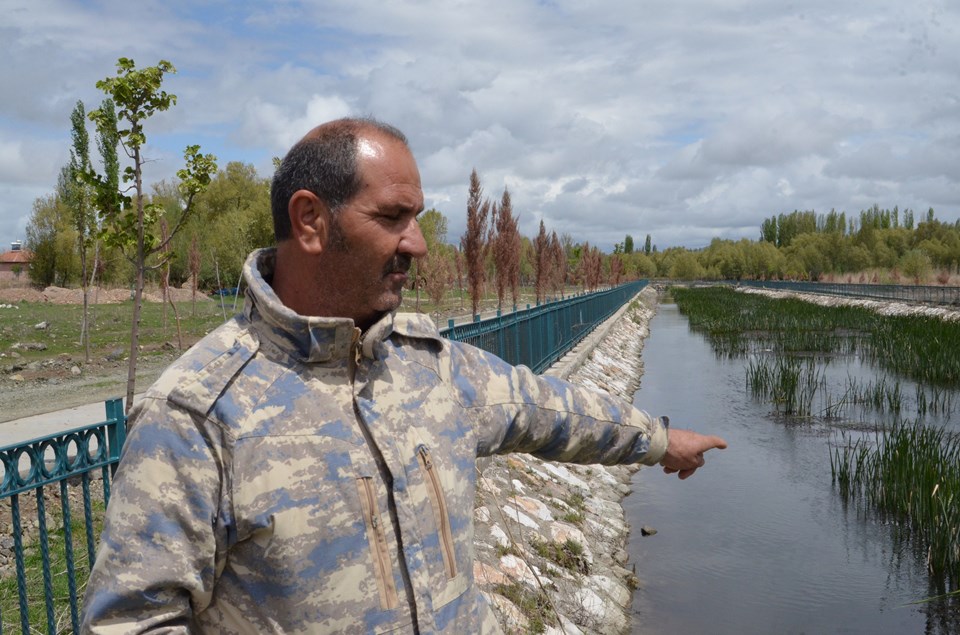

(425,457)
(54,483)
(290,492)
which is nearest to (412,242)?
(425,457)

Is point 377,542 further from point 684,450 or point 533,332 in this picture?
point 533,332

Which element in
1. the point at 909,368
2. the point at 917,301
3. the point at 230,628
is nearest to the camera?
the point at 230,628

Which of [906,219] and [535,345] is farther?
[906,219]

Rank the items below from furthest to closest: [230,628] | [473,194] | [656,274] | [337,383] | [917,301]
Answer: [656,274], [917,301], [473,194], [337,383], [230,628]

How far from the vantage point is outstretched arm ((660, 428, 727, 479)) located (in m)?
2.19

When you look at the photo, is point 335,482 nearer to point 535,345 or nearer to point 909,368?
point 535,345

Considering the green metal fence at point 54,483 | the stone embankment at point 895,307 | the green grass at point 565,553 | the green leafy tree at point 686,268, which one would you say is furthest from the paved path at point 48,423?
the green leafy tree at point 686,268

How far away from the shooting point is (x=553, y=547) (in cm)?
671

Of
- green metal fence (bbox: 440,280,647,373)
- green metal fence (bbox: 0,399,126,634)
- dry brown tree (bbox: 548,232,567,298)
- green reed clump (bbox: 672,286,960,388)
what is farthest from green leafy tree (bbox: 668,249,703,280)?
green metal fence (bbox: 0,399,126,634)

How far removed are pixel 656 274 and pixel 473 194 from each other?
126m

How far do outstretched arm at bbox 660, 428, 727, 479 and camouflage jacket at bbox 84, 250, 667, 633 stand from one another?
0.66 m

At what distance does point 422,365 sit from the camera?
68.8 inches

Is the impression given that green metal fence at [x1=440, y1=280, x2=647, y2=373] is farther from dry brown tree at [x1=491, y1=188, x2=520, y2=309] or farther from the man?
the man

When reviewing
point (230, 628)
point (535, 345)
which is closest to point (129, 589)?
point (230, 628)
